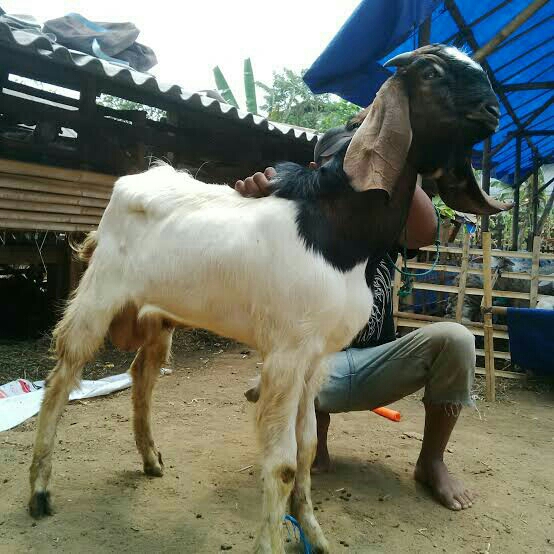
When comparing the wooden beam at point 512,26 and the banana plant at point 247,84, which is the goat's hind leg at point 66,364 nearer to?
the wooden beam at point 512,26

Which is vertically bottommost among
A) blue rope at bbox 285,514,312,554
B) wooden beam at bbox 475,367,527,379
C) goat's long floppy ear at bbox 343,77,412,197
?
wooden beam at bbox 475,367,527,379

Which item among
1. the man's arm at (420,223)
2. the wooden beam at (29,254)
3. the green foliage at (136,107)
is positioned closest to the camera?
the man's arm at (420,223)

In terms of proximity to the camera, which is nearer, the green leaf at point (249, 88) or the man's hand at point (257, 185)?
the man's hand at point (257, 185)

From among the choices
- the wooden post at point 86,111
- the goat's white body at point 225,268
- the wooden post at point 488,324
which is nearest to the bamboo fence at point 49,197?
the wooden post at point 86,111

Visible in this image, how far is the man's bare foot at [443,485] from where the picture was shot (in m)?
2.74

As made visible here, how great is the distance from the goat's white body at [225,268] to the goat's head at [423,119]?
40 centimetres

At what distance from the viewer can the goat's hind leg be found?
2543mm

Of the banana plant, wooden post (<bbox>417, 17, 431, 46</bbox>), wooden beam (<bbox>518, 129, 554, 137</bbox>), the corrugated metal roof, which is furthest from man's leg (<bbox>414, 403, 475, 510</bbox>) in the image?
the banana plant

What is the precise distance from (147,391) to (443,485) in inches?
71.2

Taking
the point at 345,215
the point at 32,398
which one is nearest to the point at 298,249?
the point at 345,215

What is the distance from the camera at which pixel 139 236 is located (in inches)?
101

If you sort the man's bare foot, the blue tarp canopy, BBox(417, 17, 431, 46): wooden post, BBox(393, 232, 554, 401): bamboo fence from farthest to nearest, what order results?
1. BBox(393, 232, 554, 401): bamboo fence
2. BBox(417, 17, 431, 46): wooden post
3. the blue tarp canopy
4. the man's bare foot

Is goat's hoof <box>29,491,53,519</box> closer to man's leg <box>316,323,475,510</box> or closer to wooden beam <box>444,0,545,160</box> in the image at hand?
man's leg <box>316,323,475,510</box>

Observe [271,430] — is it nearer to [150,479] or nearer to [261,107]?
[150,479]
